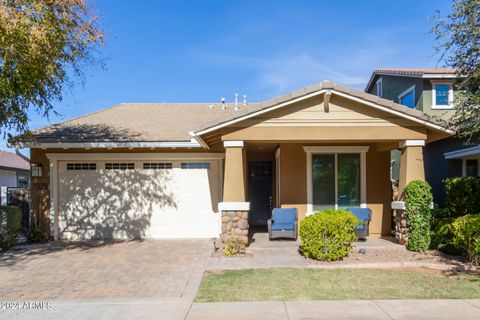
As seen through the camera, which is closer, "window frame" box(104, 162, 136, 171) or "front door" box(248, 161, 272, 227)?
"window frame" box(104, 162, 136, 171)

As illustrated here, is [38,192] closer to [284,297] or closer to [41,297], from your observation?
[41,297]

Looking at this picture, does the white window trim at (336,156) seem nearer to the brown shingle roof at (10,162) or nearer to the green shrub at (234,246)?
the green shrub at (234,246)

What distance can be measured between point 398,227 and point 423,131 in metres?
2.58

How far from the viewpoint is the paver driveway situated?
7117 mm

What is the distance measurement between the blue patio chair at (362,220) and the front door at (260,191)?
199 inches


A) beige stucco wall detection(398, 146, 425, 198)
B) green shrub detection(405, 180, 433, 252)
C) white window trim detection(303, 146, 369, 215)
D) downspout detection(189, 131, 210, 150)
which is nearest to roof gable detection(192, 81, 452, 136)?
downspout detection(189, 131, 210, 150)

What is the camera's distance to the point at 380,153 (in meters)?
13.1

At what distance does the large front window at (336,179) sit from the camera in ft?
42.8

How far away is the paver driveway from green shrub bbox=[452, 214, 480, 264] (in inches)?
209

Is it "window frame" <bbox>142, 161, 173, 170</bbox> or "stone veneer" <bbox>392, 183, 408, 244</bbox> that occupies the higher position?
"window frame" <bbox>142, 161, 173, 170</bbox>

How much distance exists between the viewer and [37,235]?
1284 centimetres

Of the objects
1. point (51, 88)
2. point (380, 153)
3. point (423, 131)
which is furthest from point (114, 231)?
point (423, 131)

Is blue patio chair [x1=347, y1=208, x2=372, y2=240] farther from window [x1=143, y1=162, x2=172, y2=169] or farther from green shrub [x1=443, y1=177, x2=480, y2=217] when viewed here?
window [x1=143, y1=162, x2=172, y2=169]

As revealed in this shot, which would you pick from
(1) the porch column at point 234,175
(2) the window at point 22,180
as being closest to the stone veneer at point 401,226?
(1) the porch column at point 234,175
